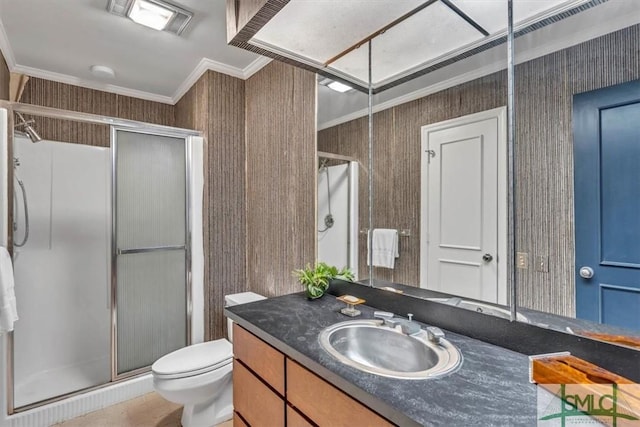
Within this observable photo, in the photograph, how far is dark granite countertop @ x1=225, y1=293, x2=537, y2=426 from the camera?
0.67 meters

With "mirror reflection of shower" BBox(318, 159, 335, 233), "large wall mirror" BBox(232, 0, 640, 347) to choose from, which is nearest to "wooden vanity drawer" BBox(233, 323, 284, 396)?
"large wall mirror" BBox(232, 0, 640, 347)

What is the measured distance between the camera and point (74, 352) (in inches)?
95.0

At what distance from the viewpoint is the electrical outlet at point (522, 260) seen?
1002 millimetres

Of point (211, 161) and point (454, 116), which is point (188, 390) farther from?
point (454, 116)

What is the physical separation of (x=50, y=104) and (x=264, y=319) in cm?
282

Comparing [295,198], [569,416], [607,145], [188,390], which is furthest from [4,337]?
[607,145]

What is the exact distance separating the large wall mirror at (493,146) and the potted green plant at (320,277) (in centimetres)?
10

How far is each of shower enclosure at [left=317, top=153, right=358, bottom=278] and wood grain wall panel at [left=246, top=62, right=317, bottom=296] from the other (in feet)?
0.25

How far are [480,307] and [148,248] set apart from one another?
2.20 metres

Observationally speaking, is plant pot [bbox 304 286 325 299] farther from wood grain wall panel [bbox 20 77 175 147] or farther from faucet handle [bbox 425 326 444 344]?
wood grain wall panel [bbox 20 77 175 147]

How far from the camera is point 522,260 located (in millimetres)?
1010

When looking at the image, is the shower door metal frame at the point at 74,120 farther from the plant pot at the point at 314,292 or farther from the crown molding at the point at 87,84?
the plant pot at the point at 314,292

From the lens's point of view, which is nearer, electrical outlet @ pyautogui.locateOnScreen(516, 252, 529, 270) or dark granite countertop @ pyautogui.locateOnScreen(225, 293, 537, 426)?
dark granite countertop @ pyautogui.locateOnScreen(225, 293, 537, 426)

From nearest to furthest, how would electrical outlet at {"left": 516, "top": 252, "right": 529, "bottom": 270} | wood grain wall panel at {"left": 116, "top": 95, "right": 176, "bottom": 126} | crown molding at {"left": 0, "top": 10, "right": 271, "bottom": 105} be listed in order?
electrical outlet at {"left": 516, "top": 252, "right": 529, "bottom": 270}, crown molding at {"left": 0, "top": 10, "right": 271, "bottom": 105}, wood grain wall panel at {"left": 116, "top": 95, "right": 176, "bottom": 126}
